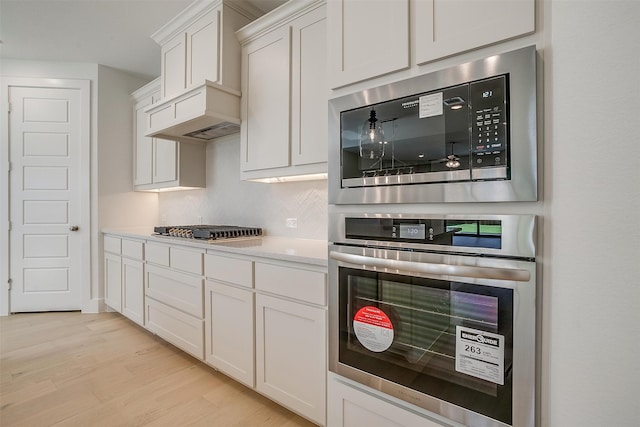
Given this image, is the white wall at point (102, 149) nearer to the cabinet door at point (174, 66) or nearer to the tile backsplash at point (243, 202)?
the tile backsplash at point (243, 202)

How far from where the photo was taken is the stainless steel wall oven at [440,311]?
36.7 inches

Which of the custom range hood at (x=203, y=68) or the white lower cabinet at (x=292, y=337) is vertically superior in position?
the custom range hood at (x=203, y=68)

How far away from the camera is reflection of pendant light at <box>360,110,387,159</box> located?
1239 mm

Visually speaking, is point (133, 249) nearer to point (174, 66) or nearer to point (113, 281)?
point (113, 281)

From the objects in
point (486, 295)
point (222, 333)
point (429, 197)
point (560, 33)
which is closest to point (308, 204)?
point (222, 333)

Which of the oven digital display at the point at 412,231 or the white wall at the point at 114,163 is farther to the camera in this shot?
the white wall at the point at 114,163

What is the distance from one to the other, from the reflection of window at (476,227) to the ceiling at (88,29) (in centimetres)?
224

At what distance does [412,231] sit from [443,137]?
1.13ft

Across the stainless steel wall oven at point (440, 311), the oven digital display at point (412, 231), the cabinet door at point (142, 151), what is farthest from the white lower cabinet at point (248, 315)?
the cabinet door at point (142, 151)

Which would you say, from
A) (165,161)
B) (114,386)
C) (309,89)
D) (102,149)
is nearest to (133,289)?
(114,386)

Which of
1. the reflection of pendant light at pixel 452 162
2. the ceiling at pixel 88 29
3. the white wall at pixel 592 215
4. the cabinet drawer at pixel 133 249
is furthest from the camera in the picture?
the cabinet drawer at pixel 133 249

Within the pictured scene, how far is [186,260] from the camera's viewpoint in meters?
2.32

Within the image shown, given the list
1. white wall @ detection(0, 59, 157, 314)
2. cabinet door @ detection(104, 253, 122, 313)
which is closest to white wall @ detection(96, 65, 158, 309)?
white wall @ detection(0, 59, 157, 314)

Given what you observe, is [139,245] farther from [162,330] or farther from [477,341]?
[477,341]
